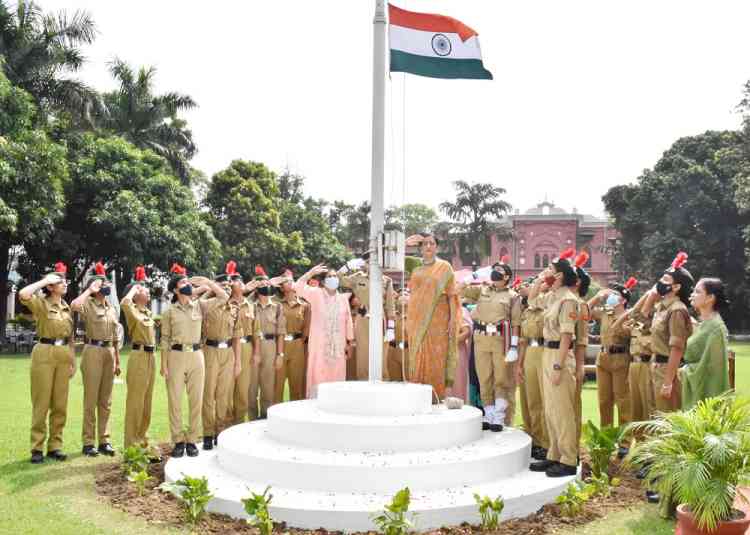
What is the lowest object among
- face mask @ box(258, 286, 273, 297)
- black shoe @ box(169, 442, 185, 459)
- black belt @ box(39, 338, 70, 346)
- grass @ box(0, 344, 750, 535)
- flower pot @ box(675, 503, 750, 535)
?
grass @ box(0, 344, 750, 535)

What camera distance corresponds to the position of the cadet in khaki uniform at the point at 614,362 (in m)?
8.41

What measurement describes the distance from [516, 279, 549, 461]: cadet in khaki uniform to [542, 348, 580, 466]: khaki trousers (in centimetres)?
56

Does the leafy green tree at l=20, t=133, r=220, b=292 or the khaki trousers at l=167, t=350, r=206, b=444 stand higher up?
the leafy green tree at l=20, t=133, r=220, b=292

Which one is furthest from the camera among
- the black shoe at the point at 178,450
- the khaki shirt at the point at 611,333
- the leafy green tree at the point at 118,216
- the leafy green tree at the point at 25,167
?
the leafy green tree at the point at 118,216

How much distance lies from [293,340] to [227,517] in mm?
3786

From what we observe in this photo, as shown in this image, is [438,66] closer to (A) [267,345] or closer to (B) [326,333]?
(B) [326,333]

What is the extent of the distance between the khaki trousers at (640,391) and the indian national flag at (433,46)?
11.8 feet

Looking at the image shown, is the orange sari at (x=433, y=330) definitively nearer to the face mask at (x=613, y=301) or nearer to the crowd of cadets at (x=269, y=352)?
the crowd of cadets at (x=269, y=352)

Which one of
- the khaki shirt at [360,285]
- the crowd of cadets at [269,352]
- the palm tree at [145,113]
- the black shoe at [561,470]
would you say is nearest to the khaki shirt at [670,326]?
the crowd of cadets at [269,352]

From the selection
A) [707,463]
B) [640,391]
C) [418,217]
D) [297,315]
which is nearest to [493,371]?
[640,391]

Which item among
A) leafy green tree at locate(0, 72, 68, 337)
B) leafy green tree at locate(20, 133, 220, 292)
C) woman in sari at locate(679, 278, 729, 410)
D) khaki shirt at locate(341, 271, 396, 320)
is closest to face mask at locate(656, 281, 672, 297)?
woman in sari at locate(679, 278, 729, 410)

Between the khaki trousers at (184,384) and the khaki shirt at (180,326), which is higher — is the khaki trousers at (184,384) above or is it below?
below

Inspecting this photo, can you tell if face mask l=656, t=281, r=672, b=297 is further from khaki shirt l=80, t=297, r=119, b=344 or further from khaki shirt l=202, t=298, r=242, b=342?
khaki shirt l=80, t=297, r=119, b=344

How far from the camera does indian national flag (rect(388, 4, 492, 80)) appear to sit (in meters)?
7.50
